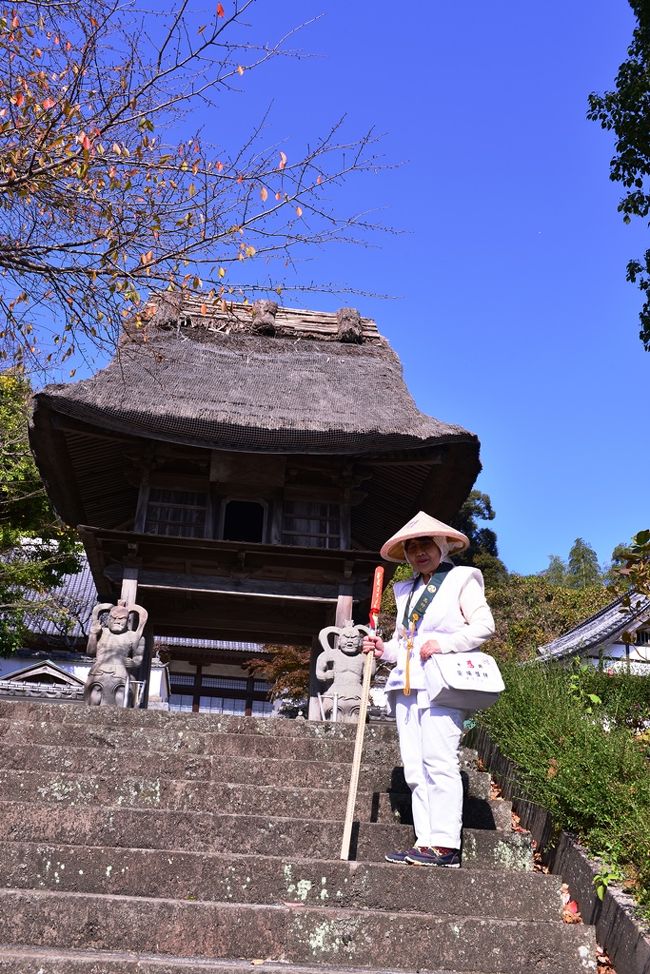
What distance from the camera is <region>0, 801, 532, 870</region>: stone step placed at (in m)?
3.82

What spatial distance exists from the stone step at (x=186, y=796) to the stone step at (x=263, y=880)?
0.70 m

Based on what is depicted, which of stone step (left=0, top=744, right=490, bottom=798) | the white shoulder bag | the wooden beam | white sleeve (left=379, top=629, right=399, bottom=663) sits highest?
the wooden beam

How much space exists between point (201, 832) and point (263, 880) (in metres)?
0.56

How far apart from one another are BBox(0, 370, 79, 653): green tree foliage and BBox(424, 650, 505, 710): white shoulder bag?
35.2ft

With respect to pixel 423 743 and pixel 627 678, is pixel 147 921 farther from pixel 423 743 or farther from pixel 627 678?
pixel 627 678

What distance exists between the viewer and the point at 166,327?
12.5 meters

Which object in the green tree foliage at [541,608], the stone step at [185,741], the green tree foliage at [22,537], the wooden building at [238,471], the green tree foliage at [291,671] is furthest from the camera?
the green tree foliage at [541,608]

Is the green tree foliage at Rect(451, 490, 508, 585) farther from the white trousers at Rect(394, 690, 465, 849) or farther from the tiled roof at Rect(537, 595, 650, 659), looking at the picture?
the white trousers at Rect(394, 690, 465, 849)

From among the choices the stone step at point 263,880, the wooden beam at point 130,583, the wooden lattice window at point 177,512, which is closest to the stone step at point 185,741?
the stone step at point 263,880

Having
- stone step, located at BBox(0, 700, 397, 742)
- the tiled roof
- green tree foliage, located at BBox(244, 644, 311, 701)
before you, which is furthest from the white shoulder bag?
the tiled roof

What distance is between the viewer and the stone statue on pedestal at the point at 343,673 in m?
7.26

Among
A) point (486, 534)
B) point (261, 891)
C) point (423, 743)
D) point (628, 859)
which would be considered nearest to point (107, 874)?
point (261, 891)

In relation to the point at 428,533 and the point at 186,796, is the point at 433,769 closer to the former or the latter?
the point at 428,533

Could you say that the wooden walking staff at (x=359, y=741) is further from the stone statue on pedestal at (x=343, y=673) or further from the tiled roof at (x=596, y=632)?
the tiled roof at (x=596, y=632)
